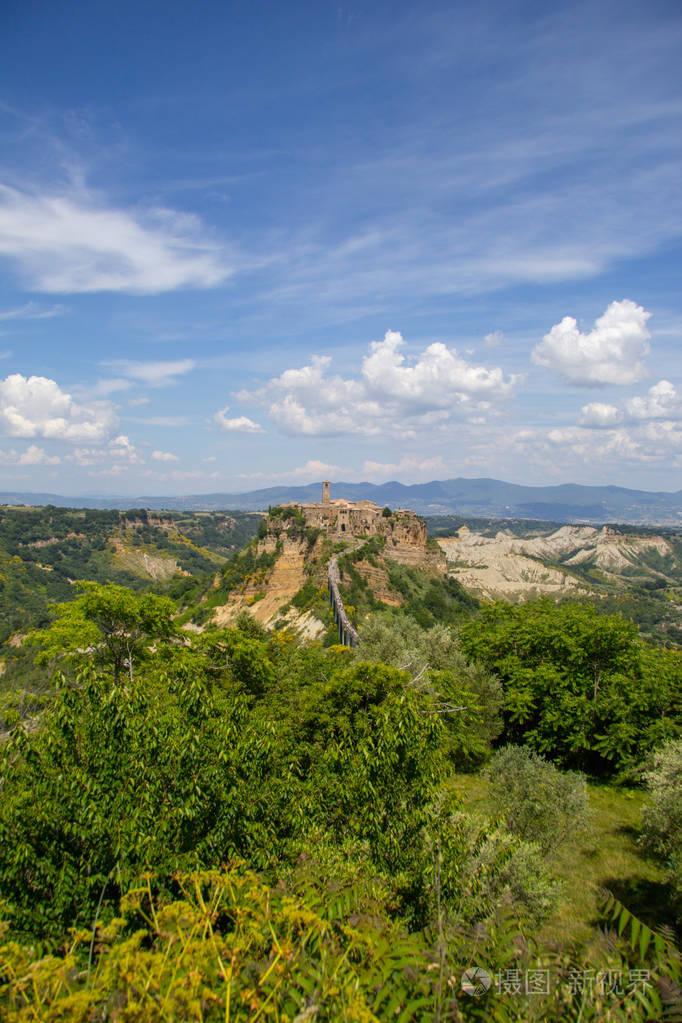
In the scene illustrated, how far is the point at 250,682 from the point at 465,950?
22153 mm

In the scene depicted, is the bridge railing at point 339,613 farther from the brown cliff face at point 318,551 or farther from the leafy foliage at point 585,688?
the leafy foliage at point 585,688

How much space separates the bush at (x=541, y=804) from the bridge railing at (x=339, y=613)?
21990mm

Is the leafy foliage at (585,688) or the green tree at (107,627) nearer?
the leafy foliage at (585,688)

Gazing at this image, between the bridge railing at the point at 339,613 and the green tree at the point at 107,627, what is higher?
the green tree at the point at 107,627

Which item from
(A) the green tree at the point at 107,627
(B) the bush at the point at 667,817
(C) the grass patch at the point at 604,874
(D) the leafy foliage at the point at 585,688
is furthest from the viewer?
(A) the green tree at the point at 107,627

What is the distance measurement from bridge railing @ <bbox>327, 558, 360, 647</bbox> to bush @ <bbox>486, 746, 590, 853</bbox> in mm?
21990

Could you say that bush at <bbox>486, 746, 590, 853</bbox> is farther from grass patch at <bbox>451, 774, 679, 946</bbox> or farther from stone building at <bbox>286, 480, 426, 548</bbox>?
stone building at <bbox>286, 480, 426, 548</bbox>

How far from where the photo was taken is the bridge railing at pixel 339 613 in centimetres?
4266

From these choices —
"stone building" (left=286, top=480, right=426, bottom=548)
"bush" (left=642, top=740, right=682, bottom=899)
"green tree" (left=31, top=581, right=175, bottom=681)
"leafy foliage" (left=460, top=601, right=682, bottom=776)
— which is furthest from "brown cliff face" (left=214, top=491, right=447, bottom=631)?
"bush" (left=642, top=740, right=682, bottom=899)

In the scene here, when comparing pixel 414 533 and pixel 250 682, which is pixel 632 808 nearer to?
pixel 250 682

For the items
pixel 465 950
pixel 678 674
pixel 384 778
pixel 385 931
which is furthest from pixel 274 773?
pixel 678 674

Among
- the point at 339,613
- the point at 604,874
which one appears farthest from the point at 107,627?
the point at 339,613

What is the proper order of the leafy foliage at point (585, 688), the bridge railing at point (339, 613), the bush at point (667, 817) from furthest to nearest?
the bridge railing at point (339, 613)
the leafy foliage at point (585, 688)
the bush at point (667, 817)

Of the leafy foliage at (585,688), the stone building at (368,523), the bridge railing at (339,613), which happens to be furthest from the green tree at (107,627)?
the stone building at (368,523)
